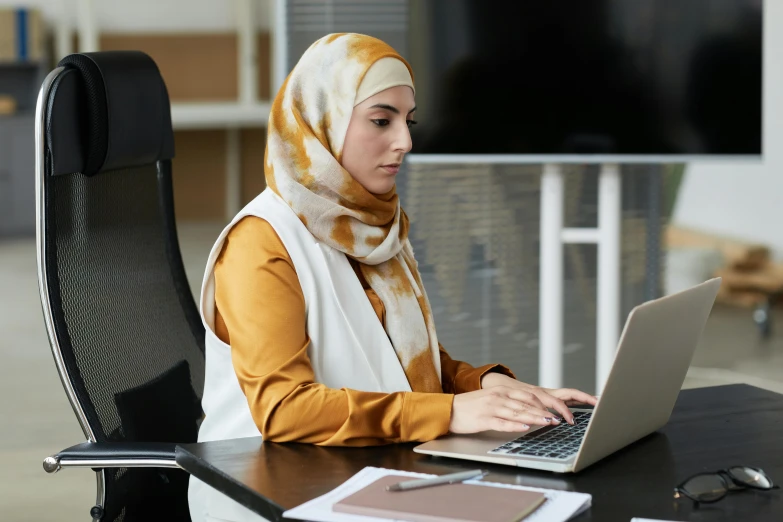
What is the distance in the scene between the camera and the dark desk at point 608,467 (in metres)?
1.13

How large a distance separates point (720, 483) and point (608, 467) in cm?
15

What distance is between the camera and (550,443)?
4.31 ft

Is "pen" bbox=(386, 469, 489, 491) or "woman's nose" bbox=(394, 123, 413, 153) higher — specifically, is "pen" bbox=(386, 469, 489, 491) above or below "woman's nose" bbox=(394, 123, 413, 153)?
below

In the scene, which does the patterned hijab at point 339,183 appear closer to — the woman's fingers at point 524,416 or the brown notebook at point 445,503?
the woman's fingers at point 524,416

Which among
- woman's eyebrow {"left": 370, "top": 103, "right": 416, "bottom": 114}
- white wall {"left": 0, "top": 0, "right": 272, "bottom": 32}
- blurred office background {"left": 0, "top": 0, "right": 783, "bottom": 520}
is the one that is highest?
white wall {"left": 0, "top": 0, "right": 272, "bottom": 32}

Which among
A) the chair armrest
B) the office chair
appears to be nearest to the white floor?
the office chair

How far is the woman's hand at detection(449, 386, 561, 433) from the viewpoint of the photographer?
4.38 ft

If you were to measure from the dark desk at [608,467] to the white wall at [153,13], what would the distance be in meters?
7.80

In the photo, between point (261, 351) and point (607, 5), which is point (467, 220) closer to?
point (607, 5)

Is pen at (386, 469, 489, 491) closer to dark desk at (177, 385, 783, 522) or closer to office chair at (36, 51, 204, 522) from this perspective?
dark desk at (177, 385, 783, 522)

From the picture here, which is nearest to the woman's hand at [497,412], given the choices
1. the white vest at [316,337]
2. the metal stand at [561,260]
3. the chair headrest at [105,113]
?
the white vest at [316,337]

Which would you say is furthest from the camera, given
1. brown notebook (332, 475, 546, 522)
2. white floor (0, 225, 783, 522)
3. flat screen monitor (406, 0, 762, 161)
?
white floor (0, 225, 783, 522)

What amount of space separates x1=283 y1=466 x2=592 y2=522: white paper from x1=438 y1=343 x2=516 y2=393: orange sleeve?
529 millimetres

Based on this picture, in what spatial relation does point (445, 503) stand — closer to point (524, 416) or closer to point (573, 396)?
point (524, 416)
